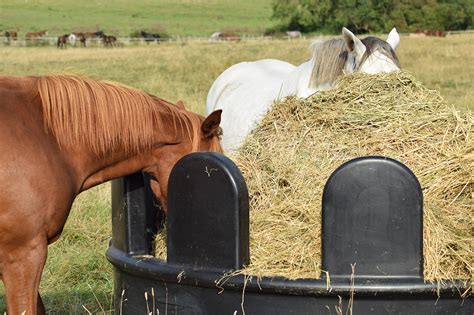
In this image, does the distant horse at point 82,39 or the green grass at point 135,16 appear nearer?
the distant horse at point 82,39

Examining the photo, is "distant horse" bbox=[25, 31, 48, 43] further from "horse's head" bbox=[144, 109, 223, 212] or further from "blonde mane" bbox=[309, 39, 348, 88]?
"horse's head" bbox=[144, 109, 223, 212]

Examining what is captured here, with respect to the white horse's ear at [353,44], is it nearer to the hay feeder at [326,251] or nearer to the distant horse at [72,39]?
the hay feeder at [326,251]

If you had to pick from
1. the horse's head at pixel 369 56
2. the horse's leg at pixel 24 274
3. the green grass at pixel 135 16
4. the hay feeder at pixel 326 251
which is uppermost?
the horse's head at pixel 369 56

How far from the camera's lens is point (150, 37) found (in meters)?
61.3

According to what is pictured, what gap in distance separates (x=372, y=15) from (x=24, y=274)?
67.1 m

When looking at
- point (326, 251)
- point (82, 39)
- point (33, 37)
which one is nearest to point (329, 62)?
point (326, 251)

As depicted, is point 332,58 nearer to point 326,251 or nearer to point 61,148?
point 61,148

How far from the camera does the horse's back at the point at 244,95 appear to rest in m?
6.76

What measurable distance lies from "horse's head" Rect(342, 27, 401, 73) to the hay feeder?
8.57 feet

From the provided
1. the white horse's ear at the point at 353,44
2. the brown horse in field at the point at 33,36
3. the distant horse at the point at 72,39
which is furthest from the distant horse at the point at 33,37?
the white horse's ear at the point at 353,44

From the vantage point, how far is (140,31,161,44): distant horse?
2337 inches

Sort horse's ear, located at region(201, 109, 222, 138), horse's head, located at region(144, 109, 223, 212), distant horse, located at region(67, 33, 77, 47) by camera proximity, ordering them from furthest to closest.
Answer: distant horse, located at region(67, 33, 77, 47) < horse's head, located at region(144, 109, 223, 212) < horse's ear, located at region(201, 109, 222, 138)

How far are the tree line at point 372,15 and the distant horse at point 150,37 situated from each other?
53.4ft

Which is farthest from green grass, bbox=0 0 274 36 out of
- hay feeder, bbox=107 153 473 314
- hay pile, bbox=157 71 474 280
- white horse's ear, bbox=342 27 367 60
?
hay feeder, bbox=107 153 473 314
